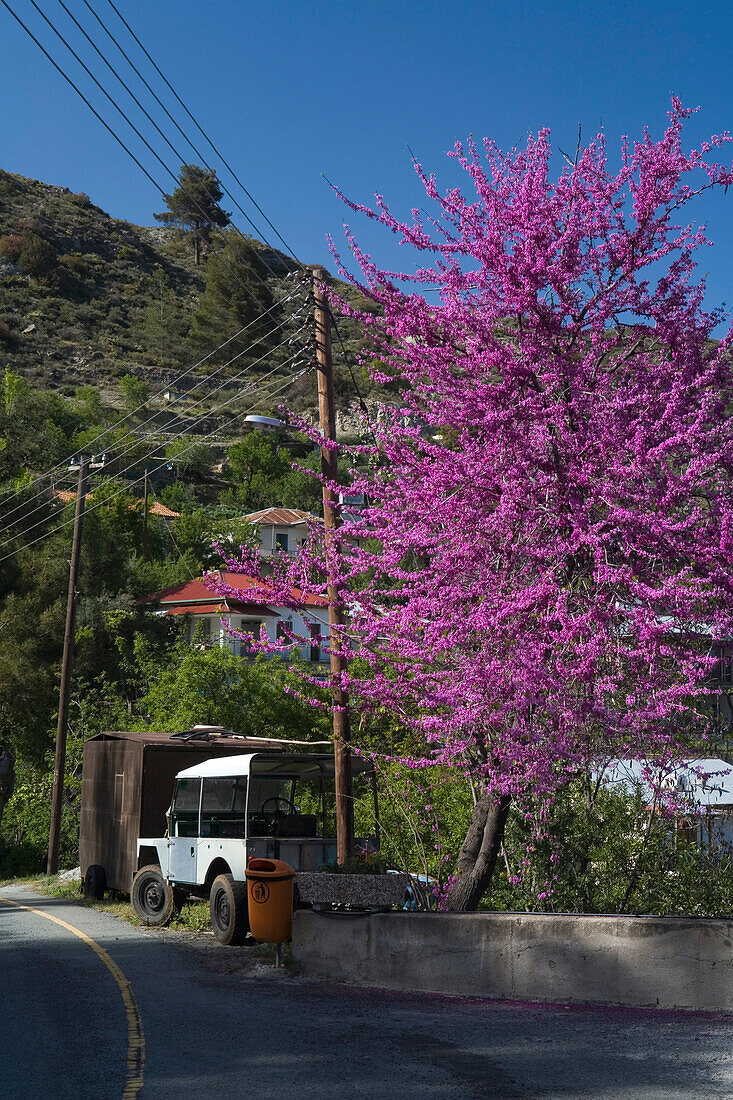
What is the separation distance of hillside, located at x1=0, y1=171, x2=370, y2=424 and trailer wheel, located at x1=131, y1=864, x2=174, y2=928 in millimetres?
63698

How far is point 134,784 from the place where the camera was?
18.3 metres

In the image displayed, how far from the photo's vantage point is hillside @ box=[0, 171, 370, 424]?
111 m

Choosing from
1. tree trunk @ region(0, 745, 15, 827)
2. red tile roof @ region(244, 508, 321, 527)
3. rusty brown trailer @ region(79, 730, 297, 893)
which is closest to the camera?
rusty brown trailer @ region(79, 730, 297, 893)

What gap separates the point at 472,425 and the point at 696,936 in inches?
204

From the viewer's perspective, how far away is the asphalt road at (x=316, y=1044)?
21.9 ft

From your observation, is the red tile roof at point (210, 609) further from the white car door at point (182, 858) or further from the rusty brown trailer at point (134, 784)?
the white car door at point (182, 858)

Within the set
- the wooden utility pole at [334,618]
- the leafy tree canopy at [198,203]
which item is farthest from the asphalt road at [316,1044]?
the leafy tree canopy at [198,203]

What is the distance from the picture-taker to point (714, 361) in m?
10.8

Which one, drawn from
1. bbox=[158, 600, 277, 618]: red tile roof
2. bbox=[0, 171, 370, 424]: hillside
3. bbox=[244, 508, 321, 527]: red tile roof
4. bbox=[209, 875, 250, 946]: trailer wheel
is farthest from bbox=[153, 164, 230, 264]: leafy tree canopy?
bbox=[209, 875, 250, 946]: trailer wheel

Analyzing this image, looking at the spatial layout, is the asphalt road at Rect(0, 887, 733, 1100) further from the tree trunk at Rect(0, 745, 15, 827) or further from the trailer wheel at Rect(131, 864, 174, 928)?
the tree trunk at Rect(0, 745, 15, 827)

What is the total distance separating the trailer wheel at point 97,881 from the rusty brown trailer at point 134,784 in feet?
0.40

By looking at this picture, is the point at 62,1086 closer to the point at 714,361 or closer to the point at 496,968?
the point at 496,968

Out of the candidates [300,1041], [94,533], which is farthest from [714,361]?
[94,533]

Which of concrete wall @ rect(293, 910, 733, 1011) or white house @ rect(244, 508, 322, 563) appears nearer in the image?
concrete wall @ rect(293, 910, 733, 1011)
